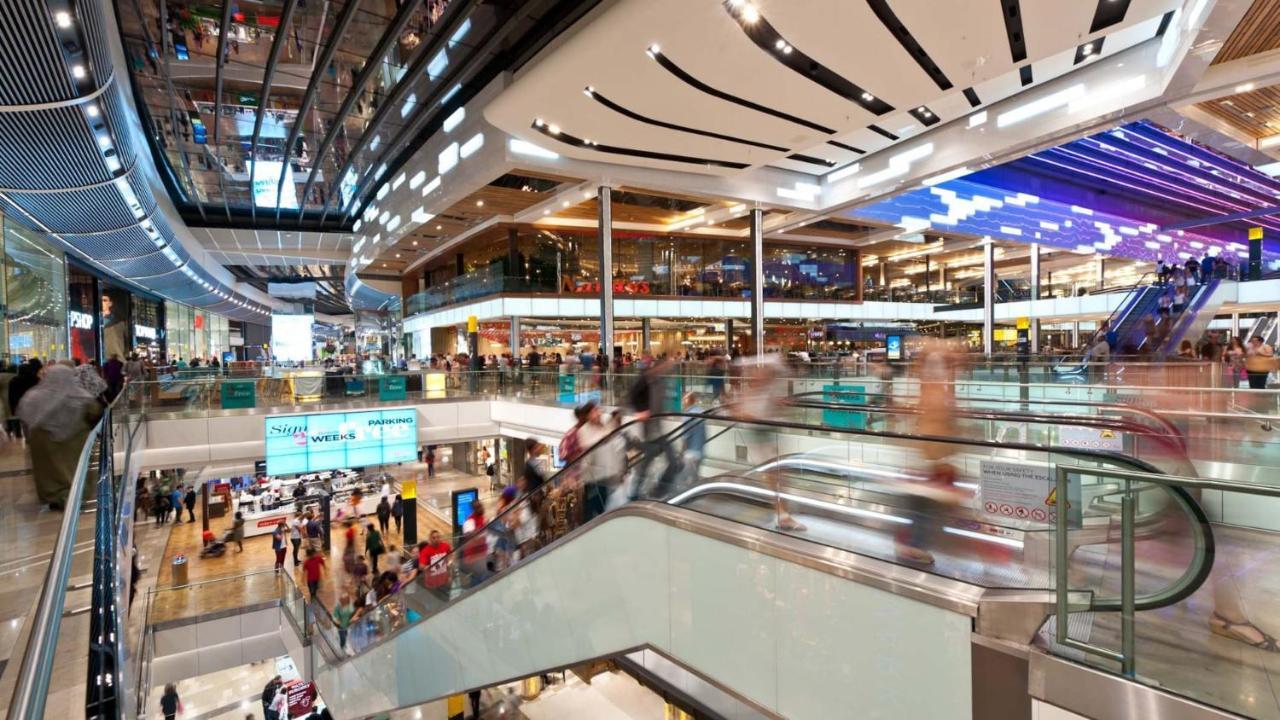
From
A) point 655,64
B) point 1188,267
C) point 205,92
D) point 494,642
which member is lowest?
point 494,642

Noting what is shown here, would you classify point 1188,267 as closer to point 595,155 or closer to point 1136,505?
point 595,155

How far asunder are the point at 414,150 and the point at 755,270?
13.3 m

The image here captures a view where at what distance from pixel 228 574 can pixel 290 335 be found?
16.4 m

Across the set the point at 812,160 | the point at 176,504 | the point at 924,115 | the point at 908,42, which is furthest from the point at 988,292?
the point at 176,504

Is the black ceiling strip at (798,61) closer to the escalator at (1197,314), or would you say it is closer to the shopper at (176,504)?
the escalator at (1197,314)

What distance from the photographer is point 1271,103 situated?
11.3m

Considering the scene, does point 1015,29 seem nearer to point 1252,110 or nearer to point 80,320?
point 1252,110

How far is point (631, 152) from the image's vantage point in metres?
15.8

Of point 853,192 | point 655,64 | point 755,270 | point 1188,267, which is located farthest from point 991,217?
point 655,64

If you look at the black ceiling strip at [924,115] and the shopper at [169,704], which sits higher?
the black ceiling strip at [924,115]

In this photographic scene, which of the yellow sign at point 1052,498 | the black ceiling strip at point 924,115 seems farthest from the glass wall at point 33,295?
the black ceiling strip at point 924,115

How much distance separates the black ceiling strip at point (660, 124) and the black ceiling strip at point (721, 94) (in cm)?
132

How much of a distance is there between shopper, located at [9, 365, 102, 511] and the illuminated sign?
22641mm

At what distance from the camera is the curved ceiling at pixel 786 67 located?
9.48 m
